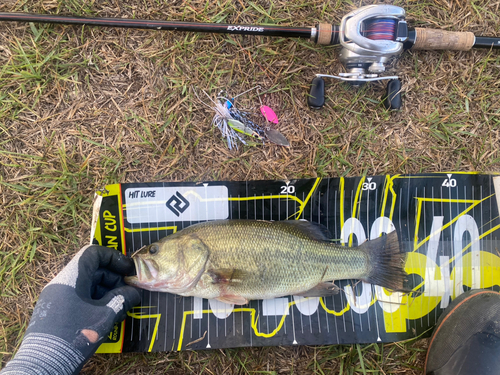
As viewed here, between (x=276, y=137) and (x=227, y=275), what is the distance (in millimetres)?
1258

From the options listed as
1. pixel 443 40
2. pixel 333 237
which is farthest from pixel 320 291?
pixel 443 40

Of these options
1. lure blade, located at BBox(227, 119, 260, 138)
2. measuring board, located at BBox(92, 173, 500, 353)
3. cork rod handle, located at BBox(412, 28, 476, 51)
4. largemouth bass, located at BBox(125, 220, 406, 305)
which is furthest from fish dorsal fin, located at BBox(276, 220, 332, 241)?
cork rod handle, located at BBox(412, 28, 476, 51)

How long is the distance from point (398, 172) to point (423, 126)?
49 centimetres

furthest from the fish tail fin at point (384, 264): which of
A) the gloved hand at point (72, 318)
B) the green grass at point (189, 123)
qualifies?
the gloved hand at point (72, 318)

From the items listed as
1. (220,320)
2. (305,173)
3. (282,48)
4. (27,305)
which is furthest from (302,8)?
(27,305)

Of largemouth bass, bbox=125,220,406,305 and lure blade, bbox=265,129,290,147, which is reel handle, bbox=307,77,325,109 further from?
largemouth bass, bbox=125,220,406,305

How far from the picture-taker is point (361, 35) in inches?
95.2

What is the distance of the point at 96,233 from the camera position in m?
2.60

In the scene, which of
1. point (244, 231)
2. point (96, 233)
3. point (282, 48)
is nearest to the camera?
point (244, 231)

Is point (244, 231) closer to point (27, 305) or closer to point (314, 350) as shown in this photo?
point (314, 350)

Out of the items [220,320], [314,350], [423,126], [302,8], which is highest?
[302,8]

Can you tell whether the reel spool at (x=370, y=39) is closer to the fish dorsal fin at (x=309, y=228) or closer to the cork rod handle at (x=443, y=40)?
the cork rod handle at (x=443, y=40)

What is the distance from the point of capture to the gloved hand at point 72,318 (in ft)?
6.82

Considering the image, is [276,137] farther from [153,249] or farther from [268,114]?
[153,249]
